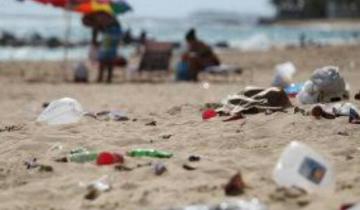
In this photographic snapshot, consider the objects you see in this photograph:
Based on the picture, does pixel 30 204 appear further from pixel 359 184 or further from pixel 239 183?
pixel 359 184

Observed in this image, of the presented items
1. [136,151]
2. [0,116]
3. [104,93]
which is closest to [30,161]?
[136,151]

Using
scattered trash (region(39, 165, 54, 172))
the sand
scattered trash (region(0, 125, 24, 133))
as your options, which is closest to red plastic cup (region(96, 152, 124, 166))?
the sand

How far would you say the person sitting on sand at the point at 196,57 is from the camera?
1342cm

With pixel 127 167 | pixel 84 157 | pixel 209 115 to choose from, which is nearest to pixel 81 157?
pixel 84 157

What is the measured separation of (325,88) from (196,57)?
6.90m

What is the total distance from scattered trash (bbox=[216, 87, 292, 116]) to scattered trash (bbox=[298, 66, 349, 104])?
13.8 inches

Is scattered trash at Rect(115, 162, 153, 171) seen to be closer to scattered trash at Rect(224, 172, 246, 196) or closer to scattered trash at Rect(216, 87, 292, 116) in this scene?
scattered trash at Rect(224, 172, 246, 196)

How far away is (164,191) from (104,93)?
7.77m

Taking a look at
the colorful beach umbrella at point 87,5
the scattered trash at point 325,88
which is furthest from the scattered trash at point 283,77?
the colorful beach umbrella at point 87,5

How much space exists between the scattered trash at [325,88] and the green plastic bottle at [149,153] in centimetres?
238

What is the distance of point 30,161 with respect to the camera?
495 cm

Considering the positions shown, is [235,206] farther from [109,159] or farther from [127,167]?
[109,159]

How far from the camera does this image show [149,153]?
4844mm

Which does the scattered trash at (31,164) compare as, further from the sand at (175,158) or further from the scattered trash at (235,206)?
the scattered trash at (235,206)
